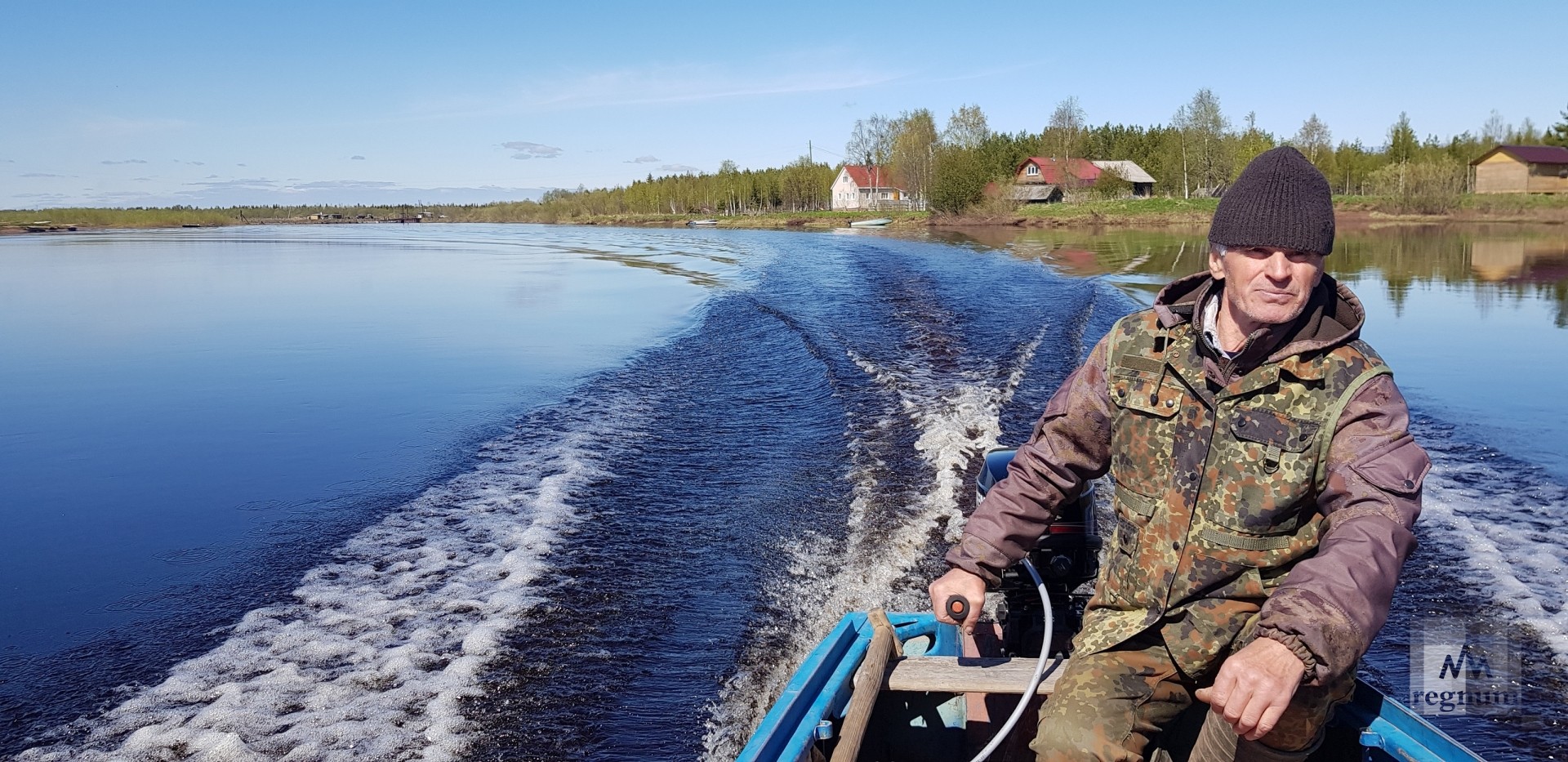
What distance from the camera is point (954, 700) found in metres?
3.59

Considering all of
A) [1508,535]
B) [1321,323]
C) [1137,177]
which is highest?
[1137,177]

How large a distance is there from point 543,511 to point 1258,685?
5658 millimetres

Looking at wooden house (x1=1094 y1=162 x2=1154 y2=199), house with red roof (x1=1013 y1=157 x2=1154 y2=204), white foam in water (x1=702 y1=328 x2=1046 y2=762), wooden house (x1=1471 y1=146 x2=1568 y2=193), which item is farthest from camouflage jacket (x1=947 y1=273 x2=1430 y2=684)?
wooden house (x1=1094 y1=162 x2=1154 y2=199)

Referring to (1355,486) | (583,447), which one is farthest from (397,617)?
(1355,486)

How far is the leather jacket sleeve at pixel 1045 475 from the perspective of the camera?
114 inches

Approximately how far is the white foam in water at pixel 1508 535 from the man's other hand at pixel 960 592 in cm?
367

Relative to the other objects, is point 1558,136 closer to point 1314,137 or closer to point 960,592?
point 1314,137

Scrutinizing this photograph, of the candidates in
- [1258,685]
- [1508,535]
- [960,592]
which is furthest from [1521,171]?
[1258,685]

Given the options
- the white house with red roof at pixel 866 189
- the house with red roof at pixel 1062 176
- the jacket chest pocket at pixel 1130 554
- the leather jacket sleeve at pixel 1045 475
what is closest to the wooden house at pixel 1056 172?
the house with red roof at pixel 1062 176

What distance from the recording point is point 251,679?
4781 mm

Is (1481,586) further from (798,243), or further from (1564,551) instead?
(798,243)

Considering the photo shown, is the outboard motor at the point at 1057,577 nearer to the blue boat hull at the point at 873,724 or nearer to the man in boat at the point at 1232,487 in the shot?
the blue boat hull at the point at 873,724

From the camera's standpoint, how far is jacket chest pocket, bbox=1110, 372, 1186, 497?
2732 millimetres

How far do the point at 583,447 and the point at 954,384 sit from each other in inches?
160
